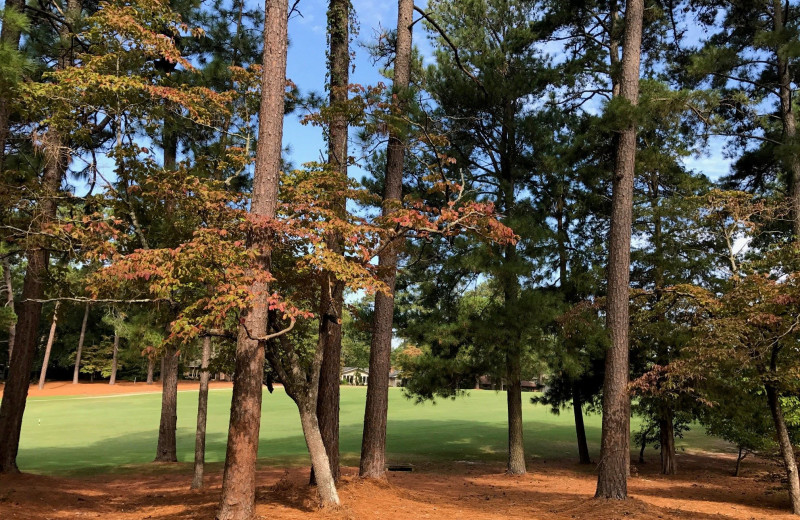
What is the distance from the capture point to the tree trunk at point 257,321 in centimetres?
613

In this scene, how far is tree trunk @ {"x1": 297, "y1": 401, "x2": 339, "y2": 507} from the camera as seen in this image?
6.71 metres

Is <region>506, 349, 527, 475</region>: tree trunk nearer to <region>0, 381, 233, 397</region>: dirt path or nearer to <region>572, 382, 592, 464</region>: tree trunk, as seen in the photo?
<region>572, 382, 592, 464</region>: tree trunk

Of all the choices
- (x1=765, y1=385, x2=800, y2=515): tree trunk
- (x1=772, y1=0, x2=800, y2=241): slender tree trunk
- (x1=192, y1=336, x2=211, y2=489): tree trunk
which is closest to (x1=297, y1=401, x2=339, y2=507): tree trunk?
(x1=192, y1=336, x2=211, y2=489): tree trunk

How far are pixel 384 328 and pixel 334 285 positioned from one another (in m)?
2.72

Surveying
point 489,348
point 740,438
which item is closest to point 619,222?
point 489,348

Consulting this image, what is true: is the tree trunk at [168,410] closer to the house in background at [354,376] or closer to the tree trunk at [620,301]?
the tree trunk at [620,301]

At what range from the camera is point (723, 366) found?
912 cm

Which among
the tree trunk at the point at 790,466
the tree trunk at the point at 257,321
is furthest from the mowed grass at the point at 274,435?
the tree trunk at the point at 790,466

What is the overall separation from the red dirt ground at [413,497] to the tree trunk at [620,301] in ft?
1.81

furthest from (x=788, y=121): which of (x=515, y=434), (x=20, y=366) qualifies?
(x=20, y=366)

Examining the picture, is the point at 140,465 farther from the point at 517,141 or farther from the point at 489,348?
the point at 517,141

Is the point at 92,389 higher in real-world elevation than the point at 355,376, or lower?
lower

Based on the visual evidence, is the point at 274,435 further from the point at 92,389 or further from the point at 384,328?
the point at 92,389

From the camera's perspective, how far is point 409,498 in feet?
27.7
